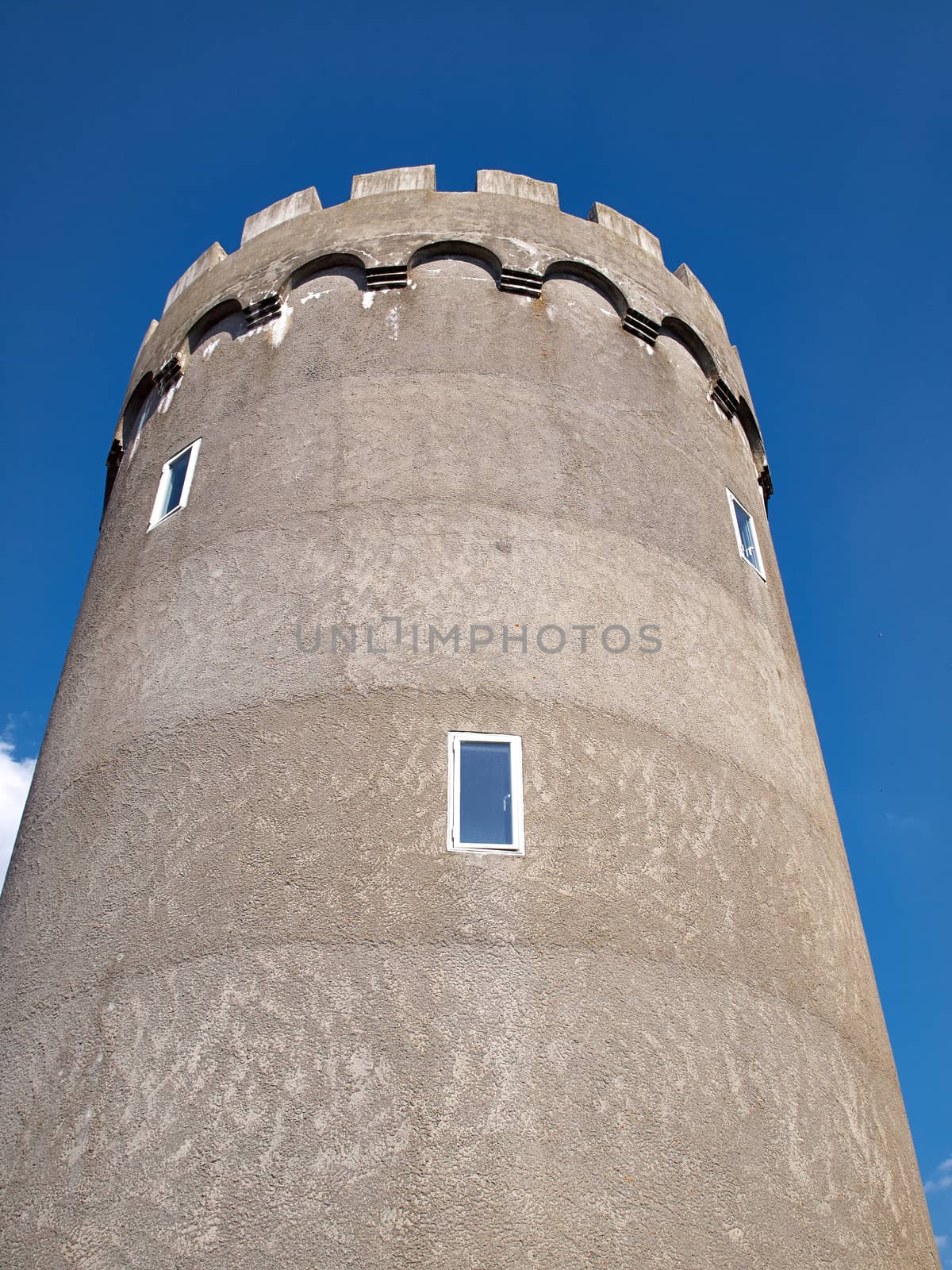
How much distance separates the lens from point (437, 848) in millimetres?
5871

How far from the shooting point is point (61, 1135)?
5.41 m

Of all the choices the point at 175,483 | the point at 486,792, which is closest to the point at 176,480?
the point at 175,483

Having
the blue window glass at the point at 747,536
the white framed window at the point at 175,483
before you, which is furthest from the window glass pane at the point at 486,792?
the blue window glass at the point at 747,536

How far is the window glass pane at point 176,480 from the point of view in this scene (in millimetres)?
8527

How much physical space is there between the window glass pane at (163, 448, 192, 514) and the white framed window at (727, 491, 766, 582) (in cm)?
442

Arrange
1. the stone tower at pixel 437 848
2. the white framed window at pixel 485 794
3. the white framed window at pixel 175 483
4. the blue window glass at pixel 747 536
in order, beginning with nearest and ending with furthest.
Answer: the stone tower at pixel 437 848, the white framed window at pixel 485 794, the white framed window at pixel 175 483, the blue window glass at pixel 747 536

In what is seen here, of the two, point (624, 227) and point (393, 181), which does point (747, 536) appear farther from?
point (393, 181)

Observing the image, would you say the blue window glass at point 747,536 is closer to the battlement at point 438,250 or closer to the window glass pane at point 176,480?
the battlement at point 438,250

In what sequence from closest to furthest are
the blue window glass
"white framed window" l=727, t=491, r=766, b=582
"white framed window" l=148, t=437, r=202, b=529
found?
"white framed window" l=148, t=437, r=202, b=529 → "white framed window" l=727, t=491, r=766, b=582 → the blue window glass

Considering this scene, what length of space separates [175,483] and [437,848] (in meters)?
4.30

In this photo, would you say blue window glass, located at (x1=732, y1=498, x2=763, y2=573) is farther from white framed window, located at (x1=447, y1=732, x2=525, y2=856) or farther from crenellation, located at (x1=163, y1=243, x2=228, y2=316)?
crenellation, located at (x1=163, y1=243, x2=228, y2=316)

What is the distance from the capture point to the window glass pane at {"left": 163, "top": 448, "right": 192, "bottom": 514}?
28.0ft

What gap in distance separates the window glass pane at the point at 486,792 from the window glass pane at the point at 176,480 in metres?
3.56

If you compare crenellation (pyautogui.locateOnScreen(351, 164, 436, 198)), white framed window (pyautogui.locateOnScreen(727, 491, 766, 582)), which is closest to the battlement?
crenellation (pyautogui.locateOnScreen(351, 164, 436, 198))
